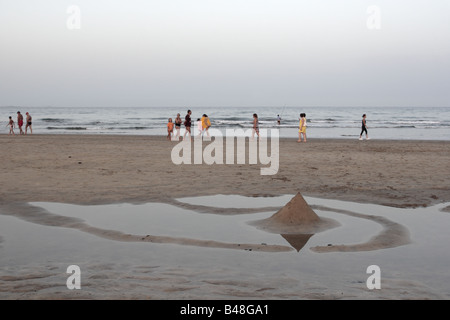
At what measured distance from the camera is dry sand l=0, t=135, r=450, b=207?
9.41m

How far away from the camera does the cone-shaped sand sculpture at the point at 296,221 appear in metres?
6.90

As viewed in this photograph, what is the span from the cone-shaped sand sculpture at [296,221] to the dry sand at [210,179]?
2.26 meters

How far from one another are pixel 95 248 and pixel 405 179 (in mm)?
8690

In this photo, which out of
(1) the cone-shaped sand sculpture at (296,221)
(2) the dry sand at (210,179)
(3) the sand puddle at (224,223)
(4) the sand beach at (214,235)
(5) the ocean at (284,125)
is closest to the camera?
(4) the sand beach at (214,235)

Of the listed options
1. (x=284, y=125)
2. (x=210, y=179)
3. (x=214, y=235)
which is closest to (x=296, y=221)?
(x=214, y=235)

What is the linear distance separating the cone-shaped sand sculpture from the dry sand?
226 centimetres

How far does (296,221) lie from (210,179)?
4762mm

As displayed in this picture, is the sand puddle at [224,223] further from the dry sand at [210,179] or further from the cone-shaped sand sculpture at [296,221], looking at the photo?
the dry sand at [210,179]

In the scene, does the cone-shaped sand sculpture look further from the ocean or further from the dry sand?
the ocean

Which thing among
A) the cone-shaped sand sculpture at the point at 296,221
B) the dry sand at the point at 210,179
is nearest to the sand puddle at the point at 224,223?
the cone-shaped sand sculpture at the point at 296,221

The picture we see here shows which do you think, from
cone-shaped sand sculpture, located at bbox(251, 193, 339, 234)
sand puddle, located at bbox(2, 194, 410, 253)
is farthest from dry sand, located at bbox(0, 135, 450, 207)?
cone-shaped sand sculpture, located at bbox(251, 193, 339, 234)
